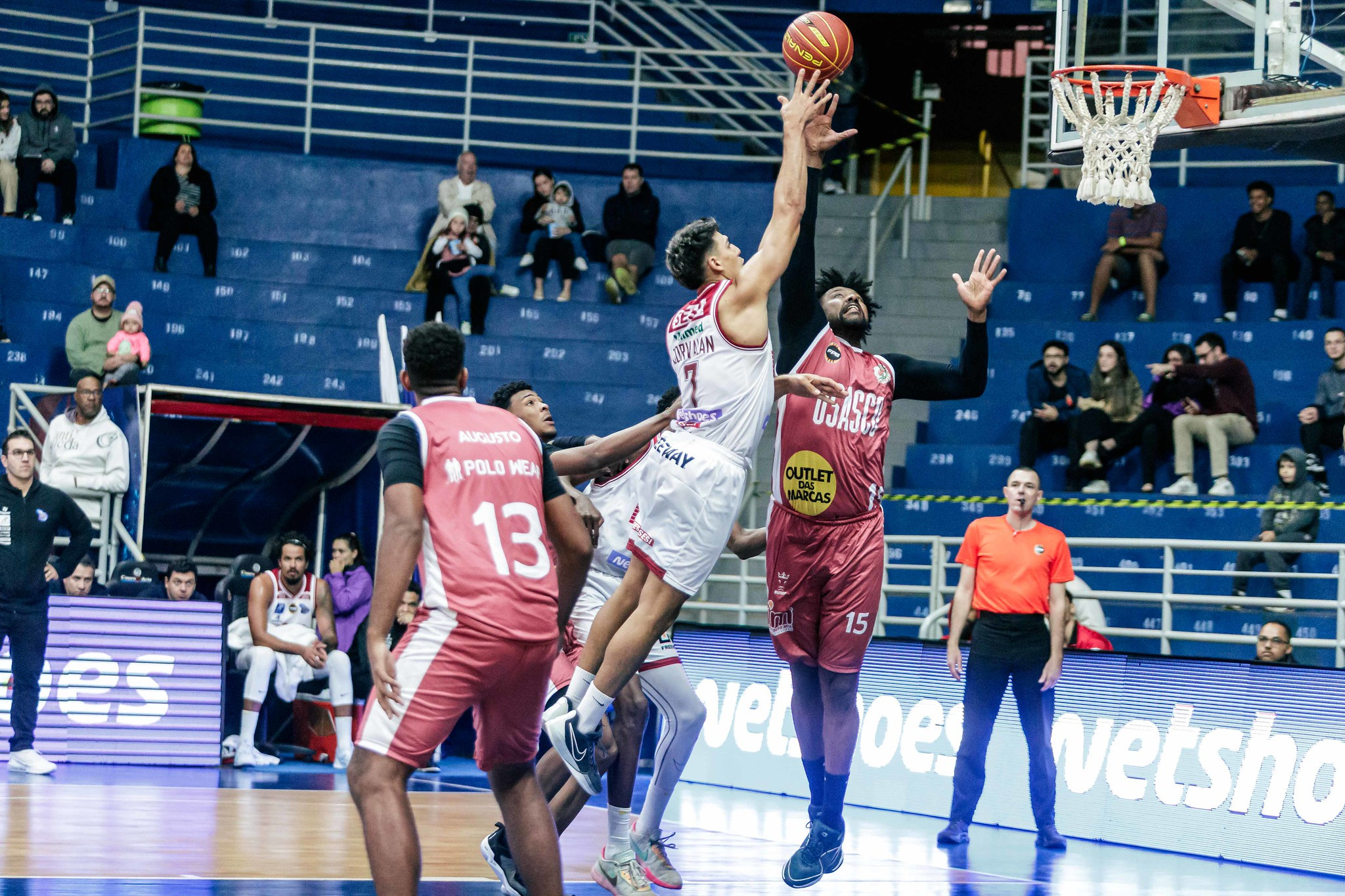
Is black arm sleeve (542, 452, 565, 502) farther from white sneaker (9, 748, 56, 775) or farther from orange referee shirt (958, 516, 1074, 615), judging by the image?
white sneaker (9, 748, 56, 775)

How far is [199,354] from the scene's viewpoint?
17922 mm

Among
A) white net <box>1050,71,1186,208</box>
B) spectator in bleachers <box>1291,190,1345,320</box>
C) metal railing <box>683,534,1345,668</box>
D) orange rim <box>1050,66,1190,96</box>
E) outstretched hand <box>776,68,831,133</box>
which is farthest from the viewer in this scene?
spectator in bleachers <box>1291,190,1345,320</box>

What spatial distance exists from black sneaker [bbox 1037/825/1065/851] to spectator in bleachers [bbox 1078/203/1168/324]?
30.1ft

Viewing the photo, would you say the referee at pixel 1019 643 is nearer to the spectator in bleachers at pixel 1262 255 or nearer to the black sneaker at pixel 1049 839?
the black sneaker at pixel 1049 839

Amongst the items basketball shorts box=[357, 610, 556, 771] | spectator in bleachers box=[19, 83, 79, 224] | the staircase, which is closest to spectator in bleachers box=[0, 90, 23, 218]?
spectator in bleachers box=[19, 83, 79, 224]

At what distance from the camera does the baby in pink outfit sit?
1608 centimetres

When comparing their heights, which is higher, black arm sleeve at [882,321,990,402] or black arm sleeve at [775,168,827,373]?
black arm sleeve at [775,168,827,373]

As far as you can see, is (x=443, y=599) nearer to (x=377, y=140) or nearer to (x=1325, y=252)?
(x=1325, y=252)

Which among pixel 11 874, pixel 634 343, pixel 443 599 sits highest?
pixel 634 343

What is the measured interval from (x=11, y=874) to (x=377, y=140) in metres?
15.5

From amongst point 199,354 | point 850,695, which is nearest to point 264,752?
point 199,354

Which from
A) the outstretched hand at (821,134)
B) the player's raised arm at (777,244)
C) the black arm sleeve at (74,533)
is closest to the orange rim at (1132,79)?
the outstretched hand at (821,134)

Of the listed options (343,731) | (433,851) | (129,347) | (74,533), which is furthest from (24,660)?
(129,347)

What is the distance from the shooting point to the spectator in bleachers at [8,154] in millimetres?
18359
